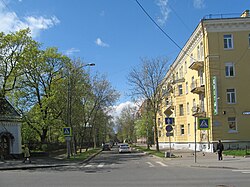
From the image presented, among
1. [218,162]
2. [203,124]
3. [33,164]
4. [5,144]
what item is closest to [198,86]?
[203,124]

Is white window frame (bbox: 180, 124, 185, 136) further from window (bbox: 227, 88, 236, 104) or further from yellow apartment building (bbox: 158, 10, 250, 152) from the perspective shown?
window (bbox: 227, 88, 236, 104)

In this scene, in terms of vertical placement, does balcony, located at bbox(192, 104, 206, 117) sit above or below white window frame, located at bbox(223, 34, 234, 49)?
below

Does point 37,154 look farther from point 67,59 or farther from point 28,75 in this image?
point 67,59

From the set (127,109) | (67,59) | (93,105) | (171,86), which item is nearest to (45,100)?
(67,59)

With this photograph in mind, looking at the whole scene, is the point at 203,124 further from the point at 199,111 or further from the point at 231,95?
the point at 199,111

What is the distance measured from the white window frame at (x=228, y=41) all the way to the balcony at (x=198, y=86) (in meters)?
5.19

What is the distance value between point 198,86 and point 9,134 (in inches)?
886

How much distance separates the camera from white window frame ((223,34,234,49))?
38013 millimetres

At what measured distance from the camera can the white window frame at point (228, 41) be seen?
38013 mm

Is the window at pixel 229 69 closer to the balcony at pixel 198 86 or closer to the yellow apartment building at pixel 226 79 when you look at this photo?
the yellow apartment building at pixel 226 79

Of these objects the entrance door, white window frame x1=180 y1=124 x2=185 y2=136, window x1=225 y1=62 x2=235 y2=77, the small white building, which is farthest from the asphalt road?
white window frame x1=180 y1=124 x2=185 y2=136

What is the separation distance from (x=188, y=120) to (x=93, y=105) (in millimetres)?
15026

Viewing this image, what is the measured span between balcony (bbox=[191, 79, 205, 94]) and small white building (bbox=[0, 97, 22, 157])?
Answer: 2072 centimetres

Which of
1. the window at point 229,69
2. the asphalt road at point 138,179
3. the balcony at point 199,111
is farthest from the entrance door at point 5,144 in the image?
the window at point 229,69
